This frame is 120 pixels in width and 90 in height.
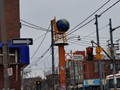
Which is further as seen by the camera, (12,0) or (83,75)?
(83,75)

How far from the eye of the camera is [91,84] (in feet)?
312

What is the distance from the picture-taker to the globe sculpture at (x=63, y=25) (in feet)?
137

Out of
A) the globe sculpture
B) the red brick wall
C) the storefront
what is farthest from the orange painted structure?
the storefront

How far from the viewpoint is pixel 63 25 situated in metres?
41.8

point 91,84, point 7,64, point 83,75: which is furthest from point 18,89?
point 83,75

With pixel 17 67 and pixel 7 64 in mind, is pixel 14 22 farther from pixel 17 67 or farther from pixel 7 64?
pixel 7 64

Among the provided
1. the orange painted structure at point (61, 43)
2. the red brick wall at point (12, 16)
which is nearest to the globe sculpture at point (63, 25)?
the orange painted structure at point (61, 43)

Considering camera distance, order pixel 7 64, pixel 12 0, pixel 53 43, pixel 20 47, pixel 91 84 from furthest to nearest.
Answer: pixel 91 84 < pixel 53 43 < pixel 12 0 < pixel 20 47 < pixel 7 64

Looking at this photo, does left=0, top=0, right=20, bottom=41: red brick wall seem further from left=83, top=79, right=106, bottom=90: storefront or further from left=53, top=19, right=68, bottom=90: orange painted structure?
left=83, top=79, right=106, bottom=90: storefront

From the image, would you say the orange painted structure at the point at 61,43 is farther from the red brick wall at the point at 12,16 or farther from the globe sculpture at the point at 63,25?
the red brick wall at the point at 12,16

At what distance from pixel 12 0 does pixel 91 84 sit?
6839cm

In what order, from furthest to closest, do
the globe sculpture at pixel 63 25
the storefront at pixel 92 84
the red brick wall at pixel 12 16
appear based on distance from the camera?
the storefront at pixel 92 84 < the globe sculpture at pixel 63 25 < the red brick wall at pixel 12 16

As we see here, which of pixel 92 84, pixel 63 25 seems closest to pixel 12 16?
pixel 63 25

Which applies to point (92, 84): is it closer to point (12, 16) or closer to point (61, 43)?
point (61, 43)
